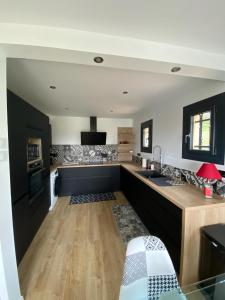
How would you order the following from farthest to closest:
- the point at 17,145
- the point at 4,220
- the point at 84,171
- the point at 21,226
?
the point at 84,171 → the point at 21,226 → the point at 17,145 → the point at 4,220

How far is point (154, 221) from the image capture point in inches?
80.4

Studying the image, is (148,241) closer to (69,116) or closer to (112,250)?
(112,250)

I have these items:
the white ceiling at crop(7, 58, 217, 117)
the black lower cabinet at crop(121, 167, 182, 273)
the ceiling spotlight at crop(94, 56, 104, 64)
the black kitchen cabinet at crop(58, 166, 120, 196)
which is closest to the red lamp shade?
the black lower cabinet at crop(121, 167, 182, 273)

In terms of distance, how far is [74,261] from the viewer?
175 centimetres

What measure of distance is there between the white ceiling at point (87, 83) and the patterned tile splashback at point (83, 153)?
1.75m

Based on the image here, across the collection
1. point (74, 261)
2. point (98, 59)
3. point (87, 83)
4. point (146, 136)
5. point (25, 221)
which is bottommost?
point (74, 261)

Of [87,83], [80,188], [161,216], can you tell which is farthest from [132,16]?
[80,188]

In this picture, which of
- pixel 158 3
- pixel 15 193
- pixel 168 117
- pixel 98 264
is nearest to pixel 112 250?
pixel 98 264

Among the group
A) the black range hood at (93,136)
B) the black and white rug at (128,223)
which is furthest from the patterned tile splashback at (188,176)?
the black range hood at (93,136)

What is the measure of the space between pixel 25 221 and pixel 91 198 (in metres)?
1.94

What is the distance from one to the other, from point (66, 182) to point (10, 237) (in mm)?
2618

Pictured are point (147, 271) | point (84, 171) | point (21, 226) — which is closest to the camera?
point (147, 271)

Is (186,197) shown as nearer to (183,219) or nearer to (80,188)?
(183,219)

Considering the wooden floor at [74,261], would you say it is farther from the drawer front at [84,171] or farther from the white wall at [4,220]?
the drawer front at [84,171]
